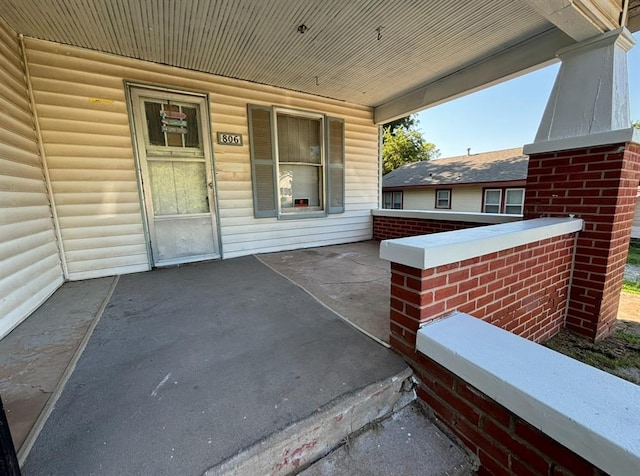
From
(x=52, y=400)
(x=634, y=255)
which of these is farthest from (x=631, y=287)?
(x=52, y=400)

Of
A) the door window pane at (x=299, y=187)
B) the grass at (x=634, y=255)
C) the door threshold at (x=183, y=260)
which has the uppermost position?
the door window pane at (x=299, y=187)

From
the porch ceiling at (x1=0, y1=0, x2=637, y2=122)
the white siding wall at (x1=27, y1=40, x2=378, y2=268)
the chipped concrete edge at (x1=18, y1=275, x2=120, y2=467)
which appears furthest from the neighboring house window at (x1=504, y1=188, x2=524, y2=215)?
the chipped concrete edge at (x1=18, y1=275, x2=120, y2=467)

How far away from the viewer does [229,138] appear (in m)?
3.60

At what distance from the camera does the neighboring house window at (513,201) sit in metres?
9.58

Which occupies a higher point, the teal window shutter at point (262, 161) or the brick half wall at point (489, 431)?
the teal window shutter at point (262, 161)

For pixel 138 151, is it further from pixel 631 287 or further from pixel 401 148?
pixel 401 148

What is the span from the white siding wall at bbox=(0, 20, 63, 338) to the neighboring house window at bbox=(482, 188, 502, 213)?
1208 cm

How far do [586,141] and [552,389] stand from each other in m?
2.28

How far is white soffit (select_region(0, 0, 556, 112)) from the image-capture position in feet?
7.54

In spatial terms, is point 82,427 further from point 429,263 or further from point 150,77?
point 150,77

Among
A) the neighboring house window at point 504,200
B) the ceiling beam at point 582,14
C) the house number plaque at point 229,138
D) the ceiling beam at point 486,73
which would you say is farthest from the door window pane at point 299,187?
the neighboring house window at point 504,200

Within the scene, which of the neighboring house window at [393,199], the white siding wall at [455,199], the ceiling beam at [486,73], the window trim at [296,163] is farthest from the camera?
the neighboring house window at [393,199]

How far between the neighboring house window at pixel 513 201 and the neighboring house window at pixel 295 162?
27.2 ft

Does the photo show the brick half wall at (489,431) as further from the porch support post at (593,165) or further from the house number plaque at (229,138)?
the house number plaque at (229,138)
